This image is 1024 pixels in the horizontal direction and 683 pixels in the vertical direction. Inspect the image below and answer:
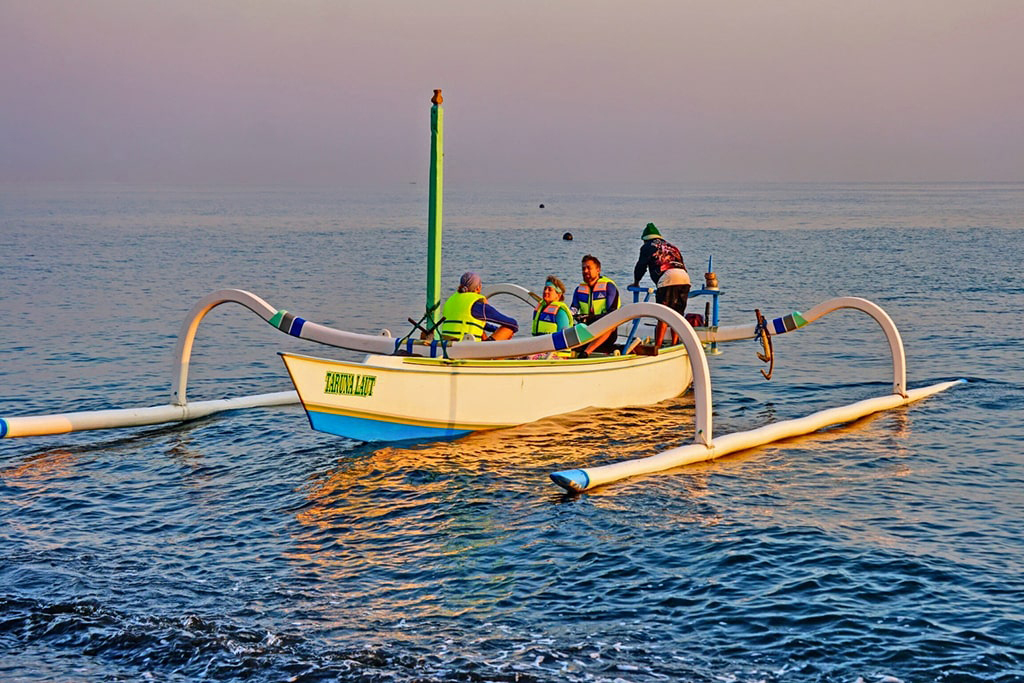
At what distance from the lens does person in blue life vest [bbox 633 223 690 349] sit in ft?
51.8

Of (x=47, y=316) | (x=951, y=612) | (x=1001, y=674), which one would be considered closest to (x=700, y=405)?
(x=951, y=612)

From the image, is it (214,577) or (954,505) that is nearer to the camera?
(214,577)

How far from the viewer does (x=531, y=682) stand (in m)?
7.12

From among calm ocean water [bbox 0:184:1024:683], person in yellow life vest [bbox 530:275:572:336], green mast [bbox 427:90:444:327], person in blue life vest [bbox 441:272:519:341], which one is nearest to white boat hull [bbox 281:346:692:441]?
calm ocean water [bbox 0:184:1024:683]

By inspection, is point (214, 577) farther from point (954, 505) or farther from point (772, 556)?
point (954, 505)

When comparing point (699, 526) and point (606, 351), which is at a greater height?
point (606, 351)

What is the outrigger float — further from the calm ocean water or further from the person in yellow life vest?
the person in yellow life vest

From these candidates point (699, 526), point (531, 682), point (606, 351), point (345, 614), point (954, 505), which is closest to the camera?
point (531, 682)

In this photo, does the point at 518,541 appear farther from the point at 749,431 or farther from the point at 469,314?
the point at 749,431

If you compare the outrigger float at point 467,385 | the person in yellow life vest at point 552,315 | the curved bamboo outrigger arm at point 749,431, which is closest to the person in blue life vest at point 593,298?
the person in yellow life vest at point 552,315

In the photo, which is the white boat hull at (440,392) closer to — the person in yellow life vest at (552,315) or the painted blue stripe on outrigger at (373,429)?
the painted blue stripe on outrigger at (373,429)

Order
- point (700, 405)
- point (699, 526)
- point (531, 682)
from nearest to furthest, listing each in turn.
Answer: point (531, 682) → point (699, 526) → point (700, 405)

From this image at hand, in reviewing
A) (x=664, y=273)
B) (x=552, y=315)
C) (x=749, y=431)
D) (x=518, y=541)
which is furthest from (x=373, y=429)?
(x=664, y=273)

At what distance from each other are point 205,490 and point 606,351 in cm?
647
